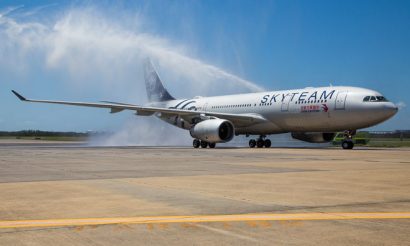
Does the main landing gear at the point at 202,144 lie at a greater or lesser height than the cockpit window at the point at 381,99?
lesser

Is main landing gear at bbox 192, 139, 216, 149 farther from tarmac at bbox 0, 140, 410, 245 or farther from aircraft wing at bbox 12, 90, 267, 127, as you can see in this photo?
tarmac at bbox 0, 140, 410, 245

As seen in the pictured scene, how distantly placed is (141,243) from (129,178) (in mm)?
6400

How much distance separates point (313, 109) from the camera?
97.8 feet

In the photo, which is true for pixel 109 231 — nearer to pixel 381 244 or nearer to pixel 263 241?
pixel 263 241

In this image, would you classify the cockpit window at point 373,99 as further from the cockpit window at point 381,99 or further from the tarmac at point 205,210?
the tarmac at point 205,210

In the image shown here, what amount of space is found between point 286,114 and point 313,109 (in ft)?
7.29

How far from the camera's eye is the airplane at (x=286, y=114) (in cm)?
2827

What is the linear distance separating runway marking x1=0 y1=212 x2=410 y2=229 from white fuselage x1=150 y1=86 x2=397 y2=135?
903 inches

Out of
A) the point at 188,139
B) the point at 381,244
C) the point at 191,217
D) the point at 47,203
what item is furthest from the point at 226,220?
the point at 188,139

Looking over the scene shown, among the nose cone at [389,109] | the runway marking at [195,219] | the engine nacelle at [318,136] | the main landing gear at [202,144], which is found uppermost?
the nose cone at [389,109]

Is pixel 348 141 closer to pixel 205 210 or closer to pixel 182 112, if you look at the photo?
pixel 182 112

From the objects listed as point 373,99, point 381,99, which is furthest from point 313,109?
point 381,99

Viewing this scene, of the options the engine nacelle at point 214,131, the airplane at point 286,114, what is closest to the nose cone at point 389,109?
the airplane at point 286,114

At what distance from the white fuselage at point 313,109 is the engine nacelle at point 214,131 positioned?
270cm
